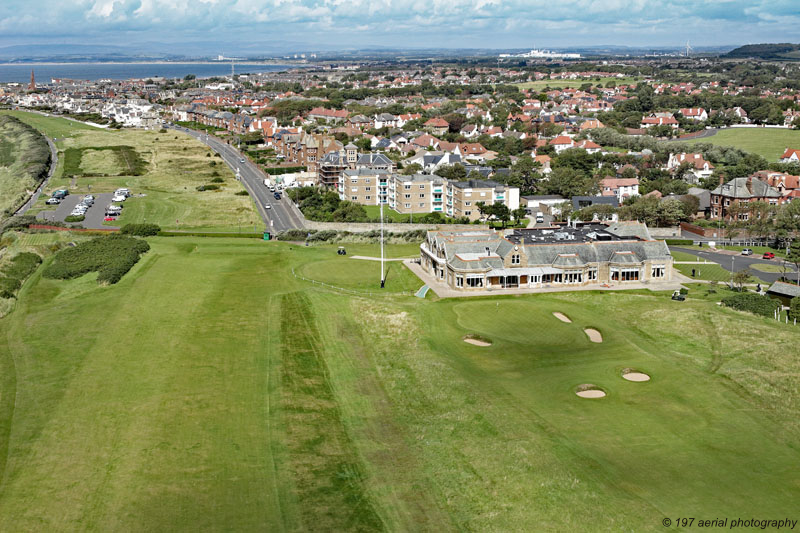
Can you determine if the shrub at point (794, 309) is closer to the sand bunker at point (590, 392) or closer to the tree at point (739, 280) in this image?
the tree at point (739, 280)

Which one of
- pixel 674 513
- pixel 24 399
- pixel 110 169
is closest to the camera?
pixel 674 513

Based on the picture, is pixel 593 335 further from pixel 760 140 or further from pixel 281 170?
pixel 760 140

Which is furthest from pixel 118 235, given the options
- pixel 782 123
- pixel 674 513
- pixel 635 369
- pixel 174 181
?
pixel 782 123

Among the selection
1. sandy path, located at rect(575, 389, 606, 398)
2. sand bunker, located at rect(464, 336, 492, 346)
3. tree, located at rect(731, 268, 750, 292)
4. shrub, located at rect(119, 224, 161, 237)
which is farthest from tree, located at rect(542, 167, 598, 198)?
sandy path, located at rect(575, 389, 606, 398)

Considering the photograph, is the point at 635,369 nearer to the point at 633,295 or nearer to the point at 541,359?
the point at 541,359

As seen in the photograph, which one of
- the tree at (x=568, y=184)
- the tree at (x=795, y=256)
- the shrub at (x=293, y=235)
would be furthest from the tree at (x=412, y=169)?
the tree at (x=795, y=256)

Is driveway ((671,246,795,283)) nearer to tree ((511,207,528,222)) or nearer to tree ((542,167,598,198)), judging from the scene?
tree ((511,207,528,222))

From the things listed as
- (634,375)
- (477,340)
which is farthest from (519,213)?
(634,375)
